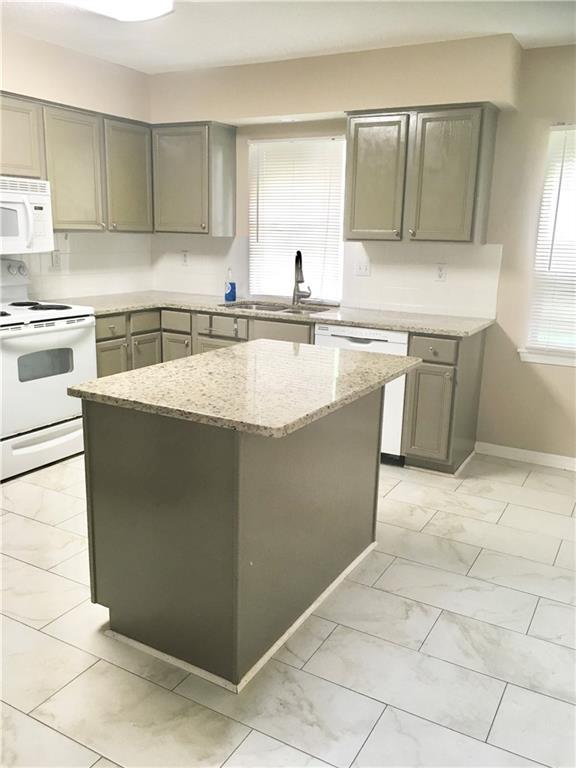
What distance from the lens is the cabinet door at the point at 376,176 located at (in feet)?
12.6

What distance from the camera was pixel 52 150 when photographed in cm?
397

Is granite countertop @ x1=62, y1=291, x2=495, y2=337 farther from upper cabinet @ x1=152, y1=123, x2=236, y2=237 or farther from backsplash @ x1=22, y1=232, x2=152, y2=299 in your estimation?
upper cabinet @ x1=152, y1=123, x2=236, y2=237

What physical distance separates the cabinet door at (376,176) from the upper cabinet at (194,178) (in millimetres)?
1133

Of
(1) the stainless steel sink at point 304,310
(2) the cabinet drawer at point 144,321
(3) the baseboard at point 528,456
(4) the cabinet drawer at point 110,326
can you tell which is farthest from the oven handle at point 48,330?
(3) the baseboard at point 528,456

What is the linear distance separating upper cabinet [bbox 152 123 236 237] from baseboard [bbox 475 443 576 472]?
2535mm

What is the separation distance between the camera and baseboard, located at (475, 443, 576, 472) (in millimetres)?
4043

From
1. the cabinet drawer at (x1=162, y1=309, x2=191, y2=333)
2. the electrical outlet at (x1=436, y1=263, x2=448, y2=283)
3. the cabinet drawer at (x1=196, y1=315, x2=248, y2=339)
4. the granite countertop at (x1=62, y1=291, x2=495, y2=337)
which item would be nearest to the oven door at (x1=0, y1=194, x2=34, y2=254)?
the granite countertop at (x1=62, y1=291, x2=495, y2=337)

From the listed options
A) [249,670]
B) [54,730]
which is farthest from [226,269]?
[54,730]

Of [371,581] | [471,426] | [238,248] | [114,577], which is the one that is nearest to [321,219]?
[238,248]

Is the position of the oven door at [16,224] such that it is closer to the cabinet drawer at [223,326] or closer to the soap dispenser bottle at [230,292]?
the cabinet drawer at [223,326]

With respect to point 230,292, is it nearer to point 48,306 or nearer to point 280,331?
point 280,331

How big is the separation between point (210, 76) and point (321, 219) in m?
1.28

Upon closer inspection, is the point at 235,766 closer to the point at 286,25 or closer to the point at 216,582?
the point at 216,582

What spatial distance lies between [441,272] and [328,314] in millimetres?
804
